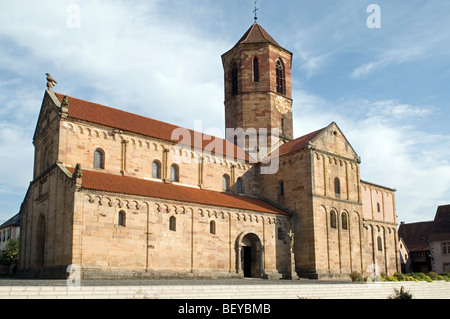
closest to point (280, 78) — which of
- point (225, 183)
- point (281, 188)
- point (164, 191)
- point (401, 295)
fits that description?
point (281, 188)

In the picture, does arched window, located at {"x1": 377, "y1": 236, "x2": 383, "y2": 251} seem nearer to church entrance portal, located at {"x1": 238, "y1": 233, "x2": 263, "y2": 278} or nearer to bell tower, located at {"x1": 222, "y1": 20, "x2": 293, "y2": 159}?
bell tower, located at {"x1": 222, "y1": 20, "x2": 293, "y2": 159}

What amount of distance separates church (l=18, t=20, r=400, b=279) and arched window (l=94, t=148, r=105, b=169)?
0.26 ft

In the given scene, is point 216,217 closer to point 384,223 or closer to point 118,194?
point 118,194

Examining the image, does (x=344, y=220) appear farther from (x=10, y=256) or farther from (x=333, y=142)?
(x=10, y=256)

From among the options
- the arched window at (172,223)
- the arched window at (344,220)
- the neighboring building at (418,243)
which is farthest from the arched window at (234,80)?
the neighboring building at (418,243)

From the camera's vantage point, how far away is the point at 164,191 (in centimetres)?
3244

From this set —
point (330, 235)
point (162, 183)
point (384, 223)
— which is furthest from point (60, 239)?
point (384, 223)

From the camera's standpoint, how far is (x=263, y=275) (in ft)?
115

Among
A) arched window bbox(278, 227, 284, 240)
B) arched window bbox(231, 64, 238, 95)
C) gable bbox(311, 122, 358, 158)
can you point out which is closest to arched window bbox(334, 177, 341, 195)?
gable bbox(311, 122, 358, 158)

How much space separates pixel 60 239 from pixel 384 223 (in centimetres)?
3632

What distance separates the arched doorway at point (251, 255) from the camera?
115 feet

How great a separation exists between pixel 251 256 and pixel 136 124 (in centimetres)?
1436

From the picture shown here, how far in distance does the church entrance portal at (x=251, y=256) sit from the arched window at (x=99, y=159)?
1242cm

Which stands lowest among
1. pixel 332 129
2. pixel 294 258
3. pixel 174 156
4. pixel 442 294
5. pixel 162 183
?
pixel 442 294
